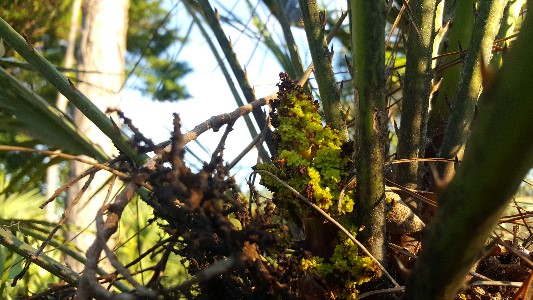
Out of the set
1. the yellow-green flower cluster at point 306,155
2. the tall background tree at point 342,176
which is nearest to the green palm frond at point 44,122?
the tall background tree at point 342,176

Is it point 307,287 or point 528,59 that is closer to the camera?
point 528,59

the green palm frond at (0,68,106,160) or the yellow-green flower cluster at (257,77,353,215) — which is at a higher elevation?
the green palm frond at (0,68,106,160)

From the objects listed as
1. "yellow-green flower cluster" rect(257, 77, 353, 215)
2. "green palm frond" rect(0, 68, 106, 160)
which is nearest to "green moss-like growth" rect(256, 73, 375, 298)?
"yellow-green flower cluster" rect(257, 77, 353, 215)

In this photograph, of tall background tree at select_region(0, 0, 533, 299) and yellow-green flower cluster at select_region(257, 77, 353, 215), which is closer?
tall background tree at select_region(0, 0, 533, 299)

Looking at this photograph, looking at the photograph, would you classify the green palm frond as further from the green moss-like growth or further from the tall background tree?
the green moss-like growth

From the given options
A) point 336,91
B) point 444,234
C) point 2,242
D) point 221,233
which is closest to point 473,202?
point 444,234

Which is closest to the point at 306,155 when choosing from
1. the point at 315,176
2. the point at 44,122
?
the point at 315,176

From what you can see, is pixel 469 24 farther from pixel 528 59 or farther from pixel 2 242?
pixel 2 242

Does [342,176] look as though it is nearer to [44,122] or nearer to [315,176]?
[315,176]
